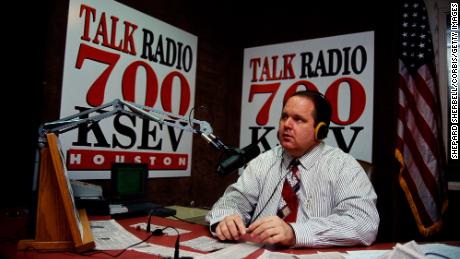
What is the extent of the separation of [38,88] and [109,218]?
2.90 feet

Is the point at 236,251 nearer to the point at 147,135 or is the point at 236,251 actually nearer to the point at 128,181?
the point at 128,181

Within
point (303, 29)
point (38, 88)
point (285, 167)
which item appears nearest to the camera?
point (285, 167)

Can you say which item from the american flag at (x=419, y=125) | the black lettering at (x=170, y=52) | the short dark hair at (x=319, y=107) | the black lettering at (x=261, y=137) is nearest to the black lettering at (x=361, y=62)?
the american flag at (x=419, y=125)

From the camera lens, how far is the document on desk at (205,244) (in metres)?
1.18

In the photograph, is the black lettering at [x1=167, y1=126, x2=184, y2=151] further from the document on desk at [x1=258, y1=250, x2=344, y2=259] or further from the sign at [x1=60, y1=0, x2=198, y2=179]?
the document on desk at [x1=258, y1=250, x2=344, y2=259]

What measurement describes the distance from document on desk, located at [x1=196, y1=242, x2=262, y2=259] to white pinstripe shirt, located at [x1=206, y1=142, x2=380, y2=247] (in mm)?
170

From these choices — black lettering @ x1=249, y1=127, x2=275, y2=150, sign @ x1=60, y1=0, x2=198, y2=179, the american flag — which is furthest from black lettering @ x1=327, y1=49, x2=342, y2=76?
sign @ x1=60, y1=0, x2=198, y2=179

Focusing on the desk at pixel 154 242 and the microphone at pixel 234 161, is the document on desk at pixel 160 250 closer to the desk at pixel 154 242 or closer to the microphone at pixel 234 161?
the desk at pixel 154 242

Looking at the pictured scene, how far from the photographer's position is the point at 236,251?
3.66ft

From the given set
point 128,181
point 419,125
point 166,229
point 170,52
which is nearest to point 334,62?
point 419,125

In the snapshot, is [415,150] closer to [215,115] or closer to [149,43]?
[215,115]

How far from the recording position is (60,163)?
3.75 ft

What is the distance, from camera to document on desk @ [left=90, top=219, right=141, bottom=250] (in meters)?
1.16

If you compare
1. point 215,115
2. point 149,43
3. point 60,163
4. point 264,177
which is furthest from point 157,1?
point 60,163
